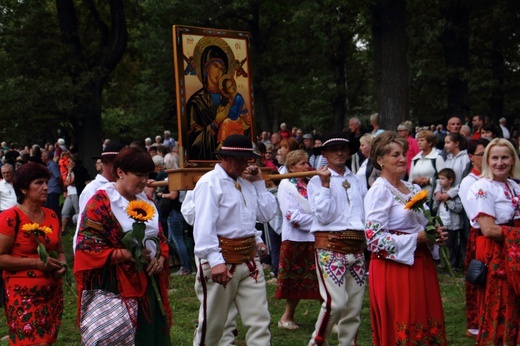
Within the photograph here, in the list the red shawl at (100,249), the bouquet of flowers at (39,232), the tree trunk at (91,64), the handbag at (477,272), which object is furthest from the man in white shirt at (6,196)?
the tree trunk at (91,64)

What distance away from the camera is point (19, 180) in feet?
22.0

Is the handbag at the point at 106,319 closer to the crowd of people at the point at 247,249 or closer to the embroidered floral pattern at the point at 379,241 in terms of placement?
the crowd of people at the point at 247,249

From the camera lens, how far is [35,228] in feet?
21.0

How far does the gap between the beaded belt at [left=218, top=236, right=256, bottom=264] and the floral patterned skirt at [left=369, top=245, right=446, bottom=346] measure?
1.07 metres

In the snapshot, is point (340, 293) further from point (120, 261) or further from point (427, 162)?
point (427, 162)

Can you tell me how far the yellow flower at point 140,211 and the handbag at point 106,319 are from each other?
0.62 m

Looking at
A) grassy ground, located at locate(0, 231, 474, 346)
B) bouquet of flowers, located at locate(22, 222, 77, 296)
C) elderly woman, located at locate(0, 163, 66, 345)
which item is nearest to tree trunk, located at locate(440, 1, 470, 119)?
grassy ground, located at locate(0, 231, 474, 346)

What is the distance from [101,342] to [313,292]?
399 cm

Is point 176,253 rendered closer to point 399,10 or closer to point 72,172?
point 72,172

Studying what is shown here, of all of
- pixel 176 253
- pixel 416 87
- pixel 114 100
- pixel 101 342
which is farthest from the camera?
pixel 114 100

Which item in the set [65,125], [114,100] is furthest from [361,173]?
[114,100]

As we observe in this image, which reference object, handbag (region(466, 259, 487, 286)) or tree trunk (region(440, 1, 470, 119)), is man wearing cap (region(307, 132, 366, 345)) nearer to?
handbag (region(466, 259, 487, 286))

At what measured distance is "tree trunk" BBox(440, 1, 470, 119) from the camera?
2511cm

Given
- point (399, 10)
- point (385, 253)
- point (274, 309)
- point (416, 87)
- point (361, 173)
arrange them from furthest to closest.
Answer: point (416, 87)
point (399, 10)
point (361, 173)
point (274, 309)
point (385, 253)
